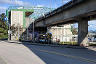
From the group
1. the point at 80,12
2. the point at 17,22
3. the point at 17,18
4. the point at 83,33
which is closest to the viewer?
the point at 80,12

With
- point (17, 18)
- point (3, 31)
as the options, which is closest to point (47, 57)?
point (17, 18)

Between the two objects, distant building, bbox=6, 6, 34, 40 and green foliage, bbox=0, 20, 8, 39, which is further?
green foliage, bbox=0, 20, 8, 39

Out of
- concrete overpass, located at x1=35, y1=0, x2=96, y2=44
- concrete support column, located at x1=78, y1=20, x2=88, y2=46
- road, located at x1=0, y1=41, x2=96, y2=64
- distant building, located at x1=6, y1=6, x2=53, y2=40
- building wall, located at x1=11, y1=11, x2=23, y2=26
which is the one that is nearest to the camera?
road, located at x1=0, y1=41, x2=96, y2=64

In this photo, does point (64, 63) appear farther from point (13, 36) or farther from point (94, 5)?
point (13, 36)

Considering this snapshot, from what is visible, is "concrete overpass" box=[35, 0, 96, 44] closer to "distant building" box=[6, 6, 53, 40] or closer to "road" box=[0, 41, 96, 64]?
"road" box=[0, 41, 96, 64]

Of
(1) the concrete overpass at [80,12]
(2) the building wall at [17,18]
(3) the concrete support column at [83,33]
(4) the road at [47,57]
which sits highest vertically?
(2) the building wall at [17,18]

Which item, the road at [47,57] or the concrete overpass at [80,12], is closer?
the road at [47,57]

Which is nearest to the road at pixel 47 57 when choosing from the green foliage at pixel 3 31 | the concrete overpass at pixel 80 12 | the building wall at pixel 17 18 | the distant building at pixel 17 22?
the concrete overpass at pixel 80 12

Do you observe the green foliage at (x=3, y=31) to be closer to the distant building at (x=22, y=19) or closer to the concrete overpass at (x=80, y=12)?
the distant building at (x=22, y=19)

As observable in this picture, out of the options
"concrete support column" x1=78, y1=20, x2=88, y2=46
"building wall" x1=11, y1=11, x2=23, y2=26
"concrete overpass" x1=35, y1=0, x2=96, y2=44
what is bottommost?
"concrete support column" x1=78, y1=20, x2=88, y2=46

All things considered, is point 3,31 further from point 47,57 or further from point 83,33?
point 47,57

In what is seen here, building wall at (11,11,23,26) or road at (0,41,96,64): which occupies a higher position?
building wall at (11,11,23,26)

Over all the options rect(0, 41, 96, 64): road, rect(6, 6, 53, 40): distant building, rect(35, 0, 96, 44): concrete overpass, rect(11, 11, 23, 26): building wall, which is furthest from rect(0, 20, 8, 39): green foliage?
rect(0, 41, 96, 64): road

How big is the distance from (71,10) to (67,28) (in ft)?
142
